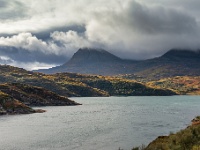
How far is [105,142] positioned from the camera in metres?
91.8

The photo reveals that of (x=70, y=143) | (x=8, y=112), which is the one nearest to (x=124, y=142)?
(x=70, y=143)

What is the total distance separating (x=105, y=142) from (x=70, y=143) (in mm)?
10736

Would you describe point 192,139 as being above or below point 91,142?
above

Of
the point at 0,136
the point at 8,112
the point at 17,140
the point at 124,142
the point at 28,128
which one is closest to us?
the point at 124,142

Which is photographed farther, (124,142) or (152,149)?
(124,142)

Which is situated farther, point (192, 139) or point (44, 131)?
point (44, 131)

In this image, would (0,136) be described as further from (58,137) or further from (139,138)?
(139,138)

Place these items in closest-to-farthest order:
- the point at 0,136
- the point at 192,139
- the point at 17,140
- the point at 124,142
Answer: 1. the point at 192,139
2. the point at 124,142
3. the point at 17,140
4. the point at 0,136

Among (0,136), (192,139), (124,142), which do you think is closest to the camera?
(192,139)

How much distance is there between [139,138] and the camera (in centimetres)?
9825

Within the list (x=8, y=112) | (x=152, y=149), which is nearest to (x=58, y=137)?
(x=152, y=149)

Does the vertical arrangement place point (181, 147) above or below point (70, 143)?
above

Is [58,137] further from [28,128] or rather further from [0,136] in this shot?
[28,128]

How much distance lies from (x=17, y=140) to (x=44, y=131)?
21.7m
